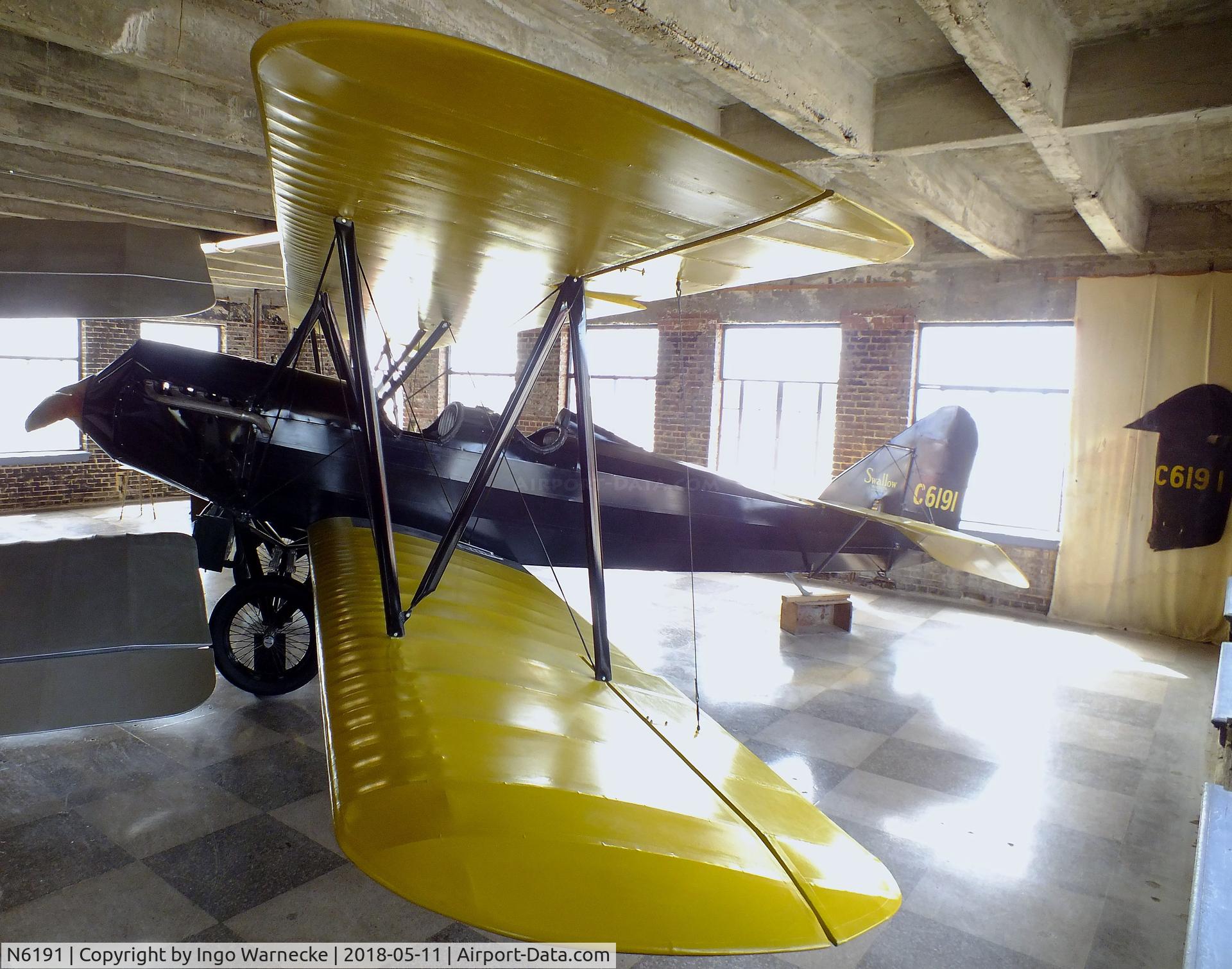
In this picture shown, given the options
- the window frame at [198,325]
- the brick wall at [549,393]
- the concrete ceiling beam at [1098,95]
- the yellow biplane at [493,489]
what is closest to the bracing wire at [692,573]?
the yellow biplane at [493,489]

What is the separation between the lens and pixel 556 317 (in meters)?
2.33

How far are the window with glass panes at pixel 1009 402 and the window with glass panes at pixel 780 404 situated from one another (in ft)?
3.49

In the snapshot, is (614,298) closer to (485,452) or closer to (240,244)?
(485,452)

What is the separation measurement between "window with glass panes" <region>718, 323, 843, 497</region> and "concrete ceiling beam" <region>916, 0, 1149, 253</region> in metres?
3.94

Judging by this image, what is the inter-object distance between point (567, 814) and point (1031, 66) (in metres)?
3.03

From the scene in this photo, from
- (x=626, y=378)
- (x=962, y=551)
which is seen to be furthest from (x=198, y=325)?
(x=962, y=551)

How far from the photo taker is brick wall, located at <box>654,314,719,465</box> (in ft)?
29.0

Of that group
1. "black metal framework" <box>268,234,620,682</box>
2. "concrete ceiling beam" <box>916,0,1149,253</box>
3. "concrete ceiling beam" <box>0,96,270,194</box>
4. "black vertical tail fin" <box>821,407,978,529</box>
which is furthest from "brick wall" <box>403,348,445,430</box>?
"black metal framework" <box>268,234,620,682</box>

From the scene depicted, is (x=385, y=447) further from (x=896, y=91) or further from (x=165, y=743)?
(x=896, y=91)

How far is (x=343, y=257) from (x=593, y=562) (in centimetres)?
109

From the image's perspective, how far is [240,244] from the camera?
6012mm

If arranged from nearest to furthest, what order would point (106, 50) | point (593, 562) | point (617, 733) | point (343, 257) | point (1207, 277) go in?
point (617, 733)
point (343, 257)
point (593, 562)
point (106, 50)
point (1207, 277)

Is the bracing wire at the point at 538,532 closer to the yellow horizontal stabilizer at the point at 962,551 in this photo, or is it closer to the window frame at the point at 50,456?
the yellow horizontal stabilizer at the point at 962,551

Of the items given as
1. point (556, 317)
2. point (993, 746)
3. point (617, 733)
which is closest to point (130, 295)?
point (556, 317)
